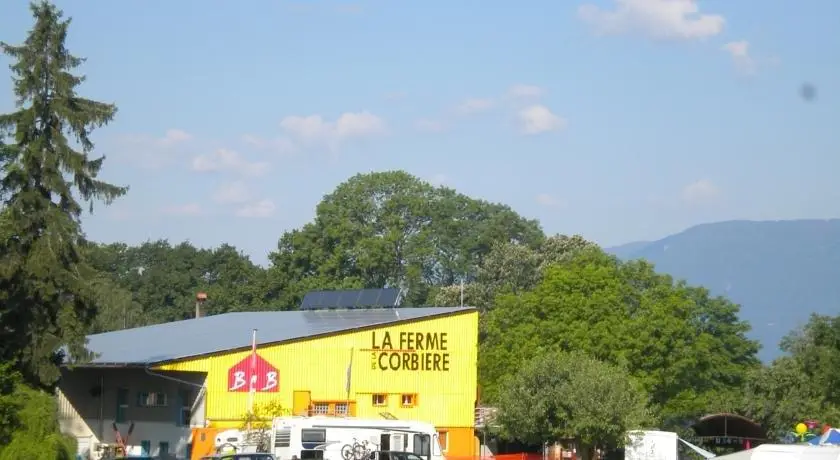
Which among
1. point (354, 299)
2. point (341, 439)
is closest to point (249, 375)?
point (341, 439)

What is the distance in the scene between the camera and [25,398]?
3675 centimetres

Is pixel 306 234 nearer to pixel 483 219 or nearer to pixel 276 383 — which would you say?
pixel 483 219

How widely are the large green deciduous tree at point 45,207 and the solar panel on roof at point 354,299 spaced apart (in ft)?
82.5

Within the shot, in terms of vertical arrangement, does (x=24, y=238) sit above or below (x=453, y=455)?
above

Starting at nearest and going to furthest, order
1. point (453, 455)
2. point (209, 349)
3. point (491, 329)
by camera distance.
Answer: point (209, 349), point (453, 455), point (491, 329)

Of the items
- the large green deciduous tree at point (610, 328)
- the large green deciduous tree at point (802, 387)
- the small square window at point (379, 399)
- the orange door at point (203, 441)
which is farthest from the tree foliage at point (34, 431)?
the large green deciduous tree at point (802, 387)

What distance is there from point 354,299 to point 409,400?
35.4ft

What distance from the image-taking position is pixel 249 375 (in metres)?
52.2

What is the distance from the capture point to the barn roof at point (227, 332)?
53.0 metres

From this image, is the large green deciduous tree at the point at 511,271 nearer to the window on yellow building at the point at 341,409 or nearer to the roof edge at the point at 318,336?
the roof edge at the point at 318,336

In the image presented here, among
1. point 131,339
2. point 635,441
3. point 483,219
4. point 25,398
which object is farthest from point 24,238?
point 483,219

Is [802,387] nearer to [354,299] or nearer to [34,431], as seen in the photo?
[354,299]

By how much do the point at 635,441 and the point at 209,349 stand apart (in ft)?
62.4

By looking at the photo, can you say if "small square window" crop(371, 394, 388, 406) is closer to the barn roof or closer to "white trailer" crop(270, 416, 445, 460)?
the barn roof
